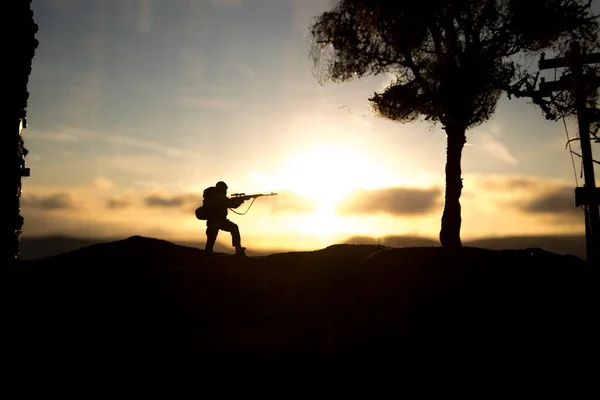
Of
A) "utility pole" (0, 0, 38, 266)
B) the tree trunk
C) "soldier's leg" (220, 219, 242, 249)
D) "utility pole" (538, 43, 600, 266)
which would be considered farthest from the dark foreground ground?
"utility pole" (538, 43, 600, 266)

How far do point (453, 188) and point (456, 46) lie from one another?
530 cm

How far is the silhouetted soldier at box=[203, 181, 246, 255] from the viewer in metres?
18.8

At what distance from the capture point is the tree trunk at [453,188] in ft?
64.6

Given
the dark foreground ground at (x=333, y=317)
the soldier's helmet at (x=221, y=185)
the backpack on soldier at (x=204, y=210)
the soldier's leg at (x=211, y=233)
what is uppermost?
the soldier's helmet at (x=221, y=185)

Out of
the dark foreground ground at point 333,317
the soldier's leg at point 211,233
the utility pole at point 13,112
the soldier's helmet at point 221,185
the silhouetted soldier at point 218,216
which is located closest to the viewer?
the dark foreground ground at point 333,317

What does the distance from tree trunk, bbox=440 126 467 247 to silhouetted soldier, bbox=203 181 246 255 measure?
7.30 meters

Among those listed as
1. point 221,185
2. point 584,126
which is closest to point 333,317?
point 221,185

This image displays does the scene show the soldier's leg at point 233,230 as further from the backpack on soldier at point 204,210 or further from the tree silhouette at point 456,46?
the tree silhouette at point 456,46

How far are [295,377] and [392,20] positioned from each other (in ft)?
52.7

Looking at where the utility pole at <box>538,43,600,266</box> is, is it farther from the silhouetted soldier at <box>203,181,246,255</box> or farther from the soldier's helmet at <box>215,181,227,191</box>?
the soldier's helmet at <box>215,181,227,191</box>

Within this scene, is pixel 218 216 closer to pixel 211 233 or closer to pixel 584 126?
pixel 211 233

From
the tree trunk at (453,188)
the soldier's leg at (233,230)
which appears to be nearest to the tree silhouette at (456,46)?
the tree trunk at (453,188)

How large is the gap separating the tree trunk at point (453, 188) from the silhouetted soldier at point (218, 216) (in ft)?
24.0

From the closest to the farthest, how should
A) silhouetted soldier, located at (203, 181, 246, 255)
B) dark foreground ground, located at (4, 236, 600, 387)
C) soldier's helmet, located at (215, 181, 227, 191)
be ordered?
1. dark foreground ground, located at (4, 236, 600, 387)
2. silhouetted soldier, located at (203, 181, 246, 255)
3. soldier's helmet, located at (215, 181, 227, 191)
